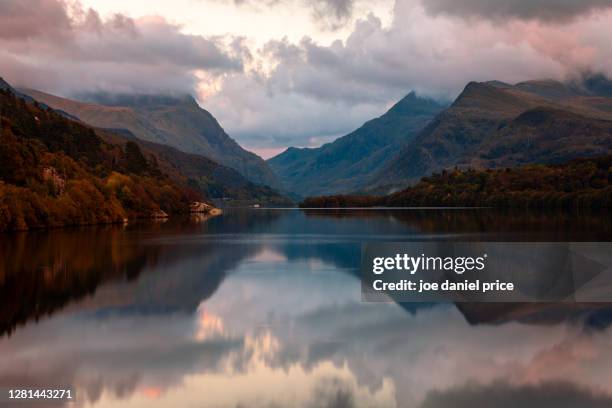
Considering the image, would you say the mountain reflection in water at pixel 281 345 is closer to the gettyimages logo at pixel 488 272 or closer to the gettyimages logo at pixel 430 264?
the gettyimages logo at pixel 488 272

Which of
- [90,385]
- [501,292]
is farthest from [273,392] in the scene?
[501,292]

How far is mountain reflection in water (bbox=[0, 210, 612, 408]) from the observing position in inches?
1019

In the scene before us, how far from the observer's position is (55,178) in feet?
440

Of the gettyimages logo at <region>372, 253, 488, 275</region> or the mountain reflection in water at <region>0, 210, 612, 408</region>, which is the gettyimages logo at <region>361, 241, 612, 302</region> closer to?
the gettyimages logo at <region>372, 253, 488, 275</region>

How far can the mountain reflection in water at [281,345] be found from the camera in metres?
25.9

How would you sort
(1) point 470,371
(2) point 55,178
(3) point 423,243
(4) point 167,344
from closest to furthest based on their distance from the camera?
(1) point 470,371 → (4) point 167,344 → (3) point 423,243 → (2) point 55,178

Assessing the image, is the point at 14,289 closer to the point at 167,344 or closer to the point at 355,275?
the point at 167,344

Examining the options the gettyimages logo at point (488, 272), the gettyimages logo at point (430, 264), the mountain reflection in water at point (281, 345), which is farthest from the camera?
the gettyimages logo at point (430, 264)

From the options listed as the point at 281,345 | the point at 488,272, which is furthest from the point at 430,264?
the point at 281,345

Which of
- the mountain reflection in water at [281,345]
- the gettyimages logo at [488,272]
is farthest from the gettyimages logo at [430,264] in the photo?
the mountain reflection in water at [281,345]

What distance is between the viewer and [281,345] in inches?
1324

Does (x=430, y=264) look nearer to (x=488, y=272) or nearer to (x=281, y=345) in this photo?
(x=488, y=272)

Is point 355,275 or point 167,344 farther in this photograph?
point 355,275

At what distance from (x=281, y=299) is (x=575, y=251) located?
133 feet
